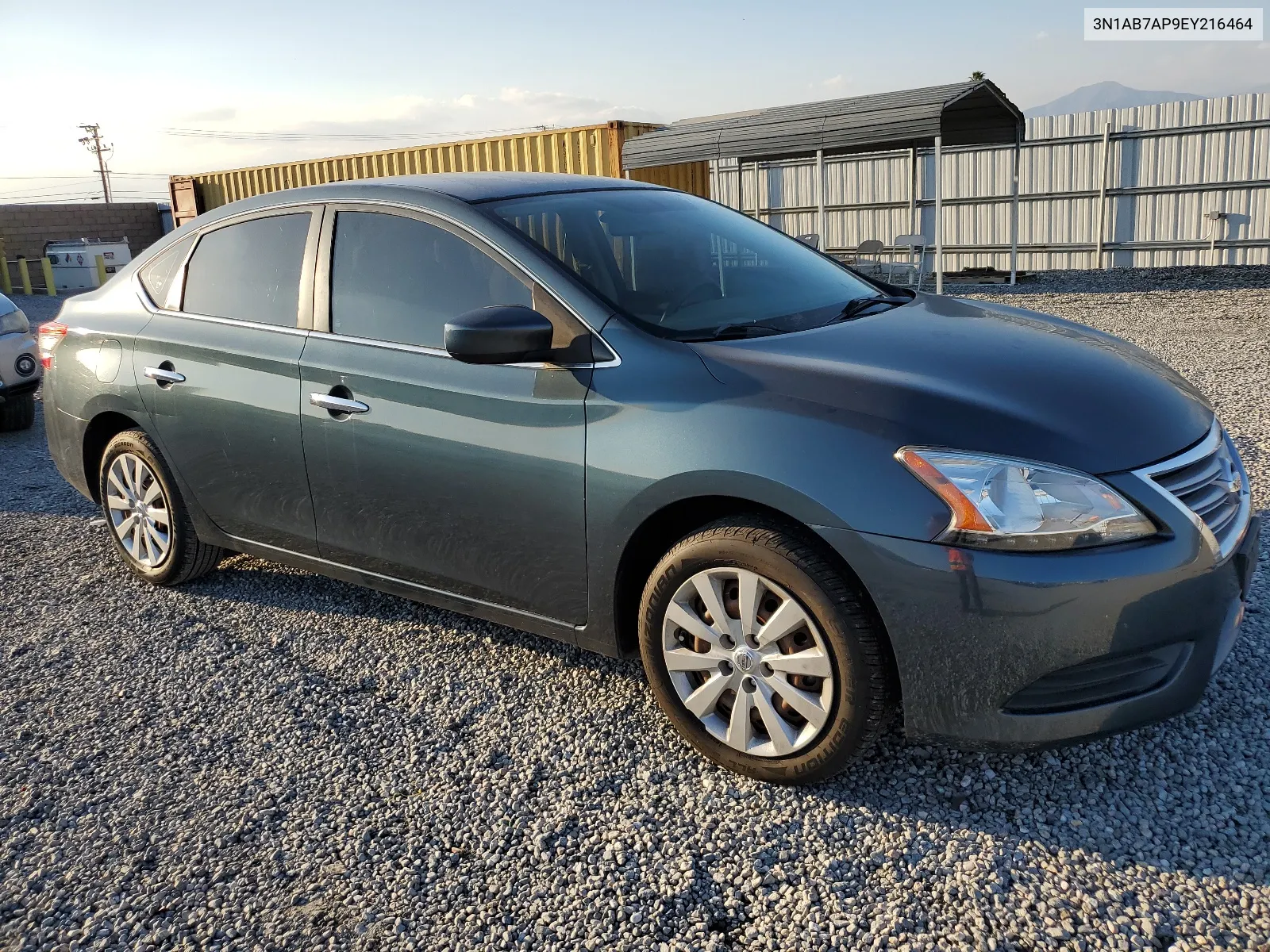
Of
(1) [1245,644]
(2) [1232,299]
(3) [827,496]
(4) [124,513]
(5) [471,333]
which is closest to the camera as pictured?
(3) [827,496]

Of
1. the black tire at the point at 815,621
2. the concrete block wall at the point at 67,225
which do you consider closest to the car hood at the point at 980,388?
the black tire at the point at 815,621

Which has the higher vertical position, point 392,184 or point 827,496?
point 392,184

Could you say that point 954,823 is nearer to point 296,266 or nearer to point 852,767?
point 852,767

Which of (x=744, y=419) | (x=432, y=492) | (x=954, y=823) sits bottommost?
(x=954, y=823)

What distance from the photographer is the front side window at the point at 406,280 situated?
10.8 ft

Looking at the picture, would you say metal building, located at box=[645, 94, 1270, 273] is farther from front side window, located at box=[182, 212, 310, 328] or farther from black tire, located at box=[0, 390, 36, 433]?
front side window, located at box=[182, 212, 310, 328]

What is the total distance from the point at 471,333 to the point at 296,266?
128 cm

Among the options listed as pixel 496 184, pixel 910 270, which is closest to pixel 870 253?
pixel 910 270

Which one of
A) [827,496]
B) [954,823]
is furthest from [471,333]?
[954,823]

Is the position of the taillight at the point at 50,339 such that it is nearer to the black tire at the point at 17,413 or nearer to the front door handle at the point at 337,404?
the front door handle at the point at 337,404

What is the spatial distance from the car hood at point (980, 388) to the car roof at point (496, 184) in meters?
1.12

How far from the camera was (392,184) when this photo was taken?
373 centimetres

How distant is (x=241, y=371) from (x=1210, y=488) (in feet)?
10.8

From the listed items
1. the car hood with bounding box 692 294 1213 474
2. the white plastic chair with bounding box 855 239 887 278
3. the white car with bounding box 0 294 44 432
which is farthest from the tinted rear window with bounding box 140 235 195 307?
the white plastic chair with bounding box 855 239 887 278
